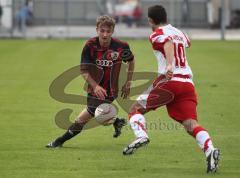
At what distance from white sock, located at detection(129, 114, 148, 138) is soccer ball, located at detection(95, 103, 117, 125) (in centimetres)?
145

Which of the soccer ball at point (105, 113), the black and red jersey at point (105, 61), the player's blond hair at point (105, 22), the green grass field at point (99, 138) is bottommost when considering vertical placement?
the green grass field at point (99, 138)

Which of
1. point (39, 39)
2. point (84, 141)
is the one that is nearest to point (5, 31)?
point (39, 39)

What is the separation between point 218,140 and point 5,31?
3340 centimetres

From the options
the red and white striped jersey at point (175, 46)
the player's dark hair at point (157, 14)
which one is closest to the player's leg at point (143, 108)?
the red and white striped jersey at point (175, 46)

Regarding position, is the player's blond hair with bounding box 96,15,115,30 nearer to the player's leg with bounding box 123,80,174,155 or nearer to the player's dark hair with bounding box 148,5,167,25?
the player's dark hair with bounding box 148,5,167,25

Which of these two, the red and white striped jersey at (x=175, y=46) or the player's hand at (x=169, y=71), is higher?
the red and white striped jersey at (x=175, y=46)

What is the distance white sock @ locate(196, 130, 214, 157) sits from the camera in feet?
32.3

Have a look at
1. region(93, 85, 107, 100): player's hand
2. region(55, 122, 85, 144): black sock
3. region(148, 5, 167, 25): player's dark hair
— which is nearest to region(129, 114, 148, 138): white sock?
region(93, 85, 107, 100): player's hand

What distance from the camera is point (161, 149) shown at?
11.8m

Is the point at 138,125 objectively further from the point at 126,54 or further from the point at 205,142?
the point at 126,54

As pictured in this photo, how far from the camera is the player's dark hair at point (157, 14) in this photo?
10.2 meters

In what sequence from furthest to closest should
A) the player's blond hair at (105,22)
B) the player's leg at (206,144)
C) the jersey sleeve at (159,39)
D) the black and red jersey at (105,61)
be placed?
1. the black and red jersey at (105,61)
2. the player's blond hair at (105,22)
3. the jersey sleeve at (159,39)
4. the player's leg at (206,144)

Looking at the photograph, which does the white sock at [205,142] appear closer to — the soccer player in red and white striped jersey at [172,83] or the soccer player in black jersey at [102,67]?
the soccer player in red and white striped jersey at [172,83]

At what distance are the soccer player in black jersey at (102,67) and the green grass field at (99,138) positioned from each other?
1.71 ft
